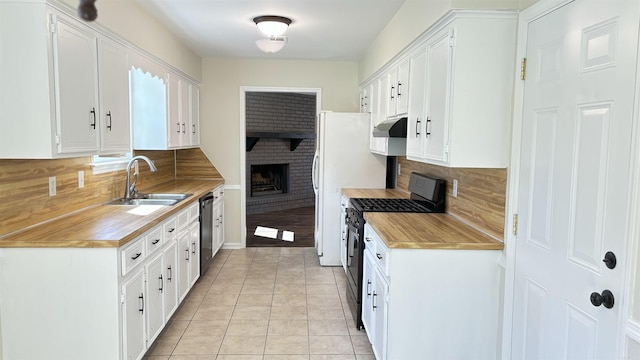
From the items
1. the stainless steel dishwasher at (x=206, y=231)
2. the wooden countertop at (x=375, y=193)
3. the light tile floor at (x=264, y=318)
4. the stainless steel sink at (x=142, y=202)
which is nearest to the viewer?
the light tile floor at (x=264, y=318)

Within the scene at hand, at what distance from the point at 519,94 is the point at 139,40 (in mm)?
2828

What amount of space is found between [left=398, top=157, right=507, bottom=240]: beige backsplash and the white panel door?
0.68ft

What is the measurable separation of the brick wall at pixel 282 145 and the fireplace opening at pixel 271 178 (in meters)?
0.12

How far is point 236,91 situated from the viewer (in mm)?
5539

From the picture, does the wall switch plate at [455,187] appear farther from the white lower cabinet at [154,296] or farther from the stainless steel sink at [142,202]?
the stainless steel sink at [142,202]

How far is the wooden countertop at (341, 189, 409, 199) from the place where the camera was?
4.12 meters

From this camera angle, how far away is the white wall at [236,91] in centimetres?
552

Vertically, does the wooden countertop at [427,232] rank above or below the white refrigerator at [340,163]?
below

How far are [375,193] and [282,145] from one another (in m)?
4.99

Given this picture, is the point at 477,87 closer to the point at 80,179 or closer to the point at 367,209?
the point at 367,209

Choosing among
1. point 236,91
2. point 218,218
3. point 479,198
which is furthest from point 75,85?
point 236,91

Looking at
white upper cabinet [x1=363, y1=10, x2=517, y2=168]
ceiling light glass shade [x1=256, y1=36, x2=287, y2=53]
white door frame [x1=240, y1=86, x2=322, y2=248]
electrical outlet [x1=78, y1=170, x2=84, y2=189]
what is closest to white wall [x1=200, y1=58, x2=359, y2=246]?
white door frame [x1=240, y1=86, x2=322, y2=248]

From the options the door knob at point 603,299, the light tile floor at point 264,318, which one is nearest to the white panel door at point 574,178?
the door knob at point 603,299

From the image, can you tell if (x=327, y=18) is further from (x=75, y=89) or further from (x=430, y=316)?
(x=430, y=316)
